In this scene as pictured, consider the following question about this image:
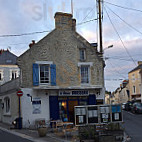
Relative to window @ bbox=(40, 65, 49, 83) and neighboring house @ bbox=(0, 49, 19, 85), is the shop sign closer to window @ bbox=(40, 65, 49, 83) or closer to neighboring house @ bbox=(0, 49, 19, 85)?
window @ bbox=(40, 65, 49, 83)

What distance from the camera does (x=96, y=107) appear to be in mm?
13938

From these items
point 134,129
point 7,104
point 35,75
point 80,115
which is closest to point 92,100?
point 134,129

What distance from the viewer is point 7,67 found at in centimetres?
4775

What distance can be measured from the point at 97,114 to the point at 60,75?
7536 millimetres

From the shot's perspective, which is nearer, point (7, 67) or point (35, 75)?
point (35, 75)

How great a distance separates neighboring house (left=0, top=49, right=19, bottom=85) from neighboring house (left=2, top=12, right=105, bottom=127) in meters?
28.1

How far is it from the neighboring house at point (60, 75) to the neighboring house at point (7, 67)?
2814 cm

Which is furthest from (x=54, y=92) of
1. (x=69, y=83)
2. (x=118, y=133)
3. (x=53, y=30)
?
(x=118, y=133)

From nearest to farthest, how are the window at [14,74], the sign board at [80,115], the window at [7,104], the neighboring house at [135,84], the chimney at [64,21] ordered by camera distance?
the sign board at [80,115]
the chimney at [64,21]
the window at [7,104]
the window at [14,74]
the neighboring house at [135,84]

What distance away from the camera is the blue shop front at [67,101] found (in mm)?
20234

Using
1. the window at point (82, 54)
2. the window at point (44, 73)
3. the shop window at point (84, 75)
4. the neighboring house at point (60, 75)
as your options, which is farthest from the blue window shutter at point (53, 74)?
the window at point (82, 54)

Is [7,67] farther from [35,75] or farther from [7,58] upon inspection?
[35,75]

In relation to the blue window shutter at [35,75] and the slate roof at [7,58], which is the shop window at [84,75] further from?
the slate roof at [7,58]

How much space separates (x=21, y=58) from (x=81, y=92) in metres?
5.79
